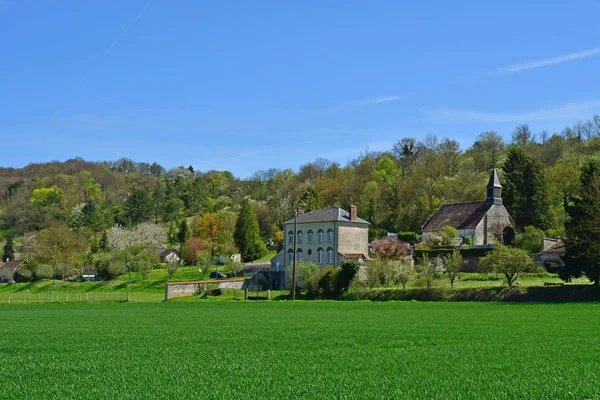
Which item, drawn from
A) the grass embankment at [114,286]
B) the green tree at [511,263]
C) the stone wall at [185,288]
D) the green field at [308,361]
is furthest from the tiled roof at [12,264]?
the green field at [308,361]

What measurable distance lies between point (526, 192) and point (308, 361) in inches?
2539

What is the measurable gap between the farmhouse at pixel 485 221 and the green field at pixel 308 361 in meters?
48.2

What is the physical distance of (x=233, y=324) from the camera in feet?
89.1

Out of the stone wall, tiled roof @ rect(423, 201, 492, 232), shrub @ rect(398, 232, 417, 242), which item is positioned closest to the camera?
the stone wall

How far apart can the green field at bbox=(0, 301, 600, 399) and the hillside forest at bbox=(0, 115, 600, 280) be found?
31.3 m

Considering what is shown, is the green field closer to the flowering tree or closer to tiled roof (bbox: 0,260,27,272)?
the flowering tree

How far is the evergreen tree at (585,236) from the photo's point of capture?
142 ft

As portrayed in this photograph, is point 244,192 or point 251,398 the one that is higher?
point 244,192

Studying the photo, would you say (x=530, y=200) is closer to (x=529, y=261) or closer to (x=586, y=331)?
(x=529, y=261)

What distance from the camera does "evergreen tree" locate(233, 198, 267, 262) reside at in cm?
8956

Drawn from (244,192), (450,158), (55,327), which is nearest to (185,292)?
(55,327)

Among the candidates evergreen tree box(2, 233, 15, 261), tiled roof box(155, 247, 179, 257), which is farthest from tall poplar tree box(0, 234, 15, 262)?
tiled roof box(155, 247, 179, 257)

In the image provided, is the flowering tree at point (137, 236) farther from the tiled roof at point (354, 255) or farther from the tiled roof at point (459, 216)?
the tiled roof at point (459, 216)

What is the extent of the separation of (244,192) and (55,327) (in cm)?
10609
